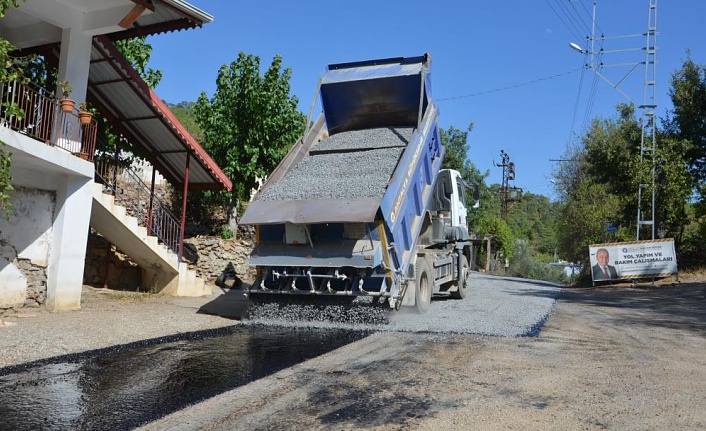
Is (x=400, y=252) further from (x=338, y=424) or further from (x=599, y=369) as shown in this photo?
(x=338, y=424)

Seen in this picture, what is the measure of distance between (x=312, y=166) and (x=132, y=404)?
6.08 metres

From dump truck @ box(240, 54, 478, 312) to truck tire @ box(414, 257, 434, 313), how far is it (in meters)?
0.02

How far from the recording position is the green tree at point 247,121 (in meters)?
16.9

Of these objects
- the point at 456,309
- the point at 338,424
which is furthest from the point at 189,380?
the point at 456,309

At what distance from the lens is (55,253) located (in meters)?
9.58

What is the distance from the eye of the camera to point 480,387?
4695 millimetres

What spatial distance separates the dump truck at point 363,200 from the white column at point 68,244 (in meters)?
3.18

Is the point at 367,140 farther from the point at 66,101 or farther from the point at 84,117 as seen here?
the point at 66,101

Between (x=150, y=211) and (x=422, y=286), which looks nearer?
(x=422, y=286)

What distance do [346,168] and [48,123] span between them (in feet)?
17.6

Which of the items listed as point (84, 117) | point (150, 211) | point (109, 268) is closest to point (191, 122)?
point (109, 268)

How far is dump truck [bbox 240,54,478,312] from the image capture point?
26.4 feet

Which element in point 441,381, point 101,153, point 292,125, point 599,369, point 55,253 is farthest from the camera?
point 292,125

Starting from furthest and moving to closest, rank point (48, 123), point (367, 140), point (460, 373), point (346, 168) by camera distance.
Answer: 1. point (367, 140)
2. point (48, 123)
3. point (346, 168)
4. point (460, 373)
